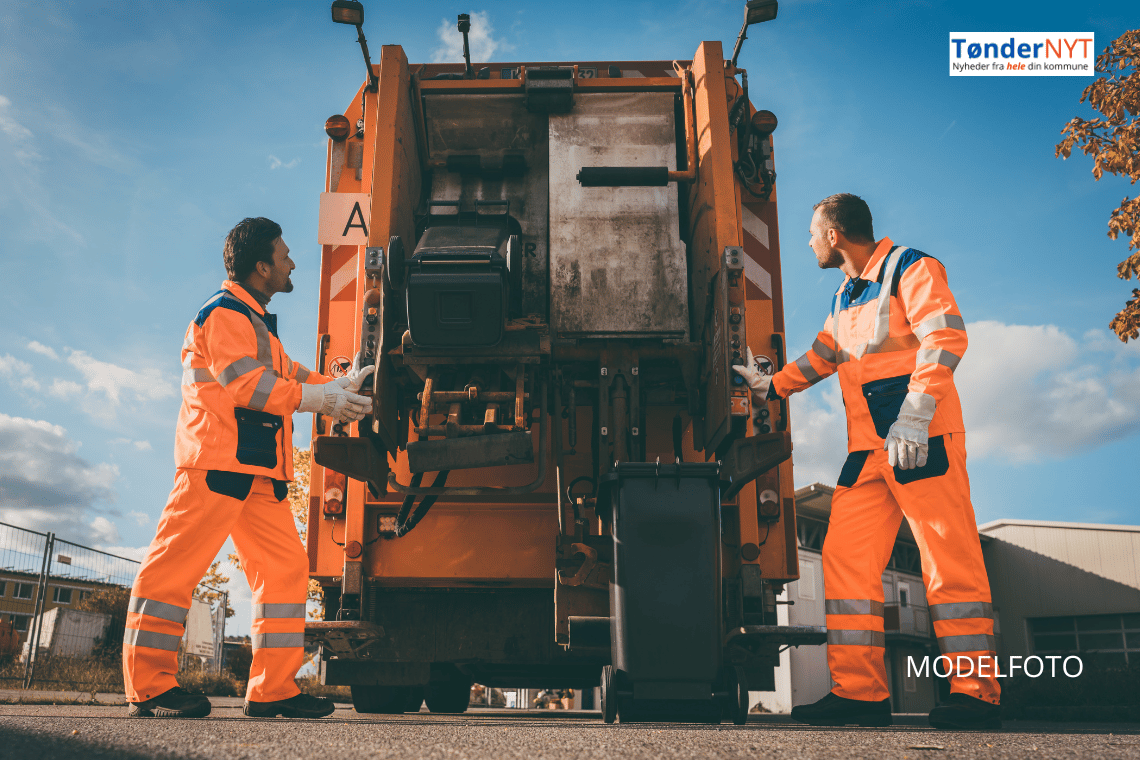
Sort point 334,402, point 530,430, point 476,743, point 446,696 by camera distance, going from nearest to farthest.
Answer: point 476,743 < point 334,402 < point 530,430 < point 446,696

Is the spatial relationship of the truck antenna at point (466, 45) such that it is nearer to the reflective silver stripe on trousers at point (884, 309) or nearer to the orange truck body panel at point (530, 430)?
the orange truck body panel at point (530, 430)

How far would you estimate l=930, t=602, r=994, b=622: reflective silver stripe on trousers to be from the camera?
2.65 metres

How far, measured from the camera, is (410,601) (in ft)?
12.3

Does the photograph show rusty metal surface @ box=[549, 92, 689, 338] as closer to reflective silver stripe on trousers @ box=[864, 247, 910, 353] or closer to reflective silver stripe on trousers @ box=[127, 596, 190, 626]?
reflective silver stripe on trousers @ box=[864, 247, 910, 353]

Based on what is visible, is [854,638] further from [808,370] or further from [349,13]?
[349,13]

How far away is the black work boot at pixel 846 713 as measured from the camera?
9.27ft

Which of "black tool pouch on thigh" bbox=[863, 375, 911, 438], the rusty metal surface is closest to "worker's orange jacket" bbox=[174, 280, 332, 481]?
the rusty metal surface

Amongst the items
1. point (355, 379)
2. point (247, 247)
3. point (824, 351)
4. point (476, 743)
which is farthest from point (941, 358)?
point (247, 247)

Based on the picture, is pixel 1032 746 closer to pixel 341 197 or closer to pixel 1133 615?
pixel 341 197

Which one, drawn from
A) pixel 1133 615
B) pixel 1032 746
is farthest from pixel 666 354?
pixel 1133 615

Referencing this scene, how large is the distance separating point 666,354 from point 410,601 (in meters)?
1.61

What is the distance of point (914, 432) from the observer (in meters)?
2.78

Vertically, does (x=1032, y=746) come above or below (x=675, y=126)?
below

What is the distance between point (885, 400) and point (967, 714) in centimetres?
106
